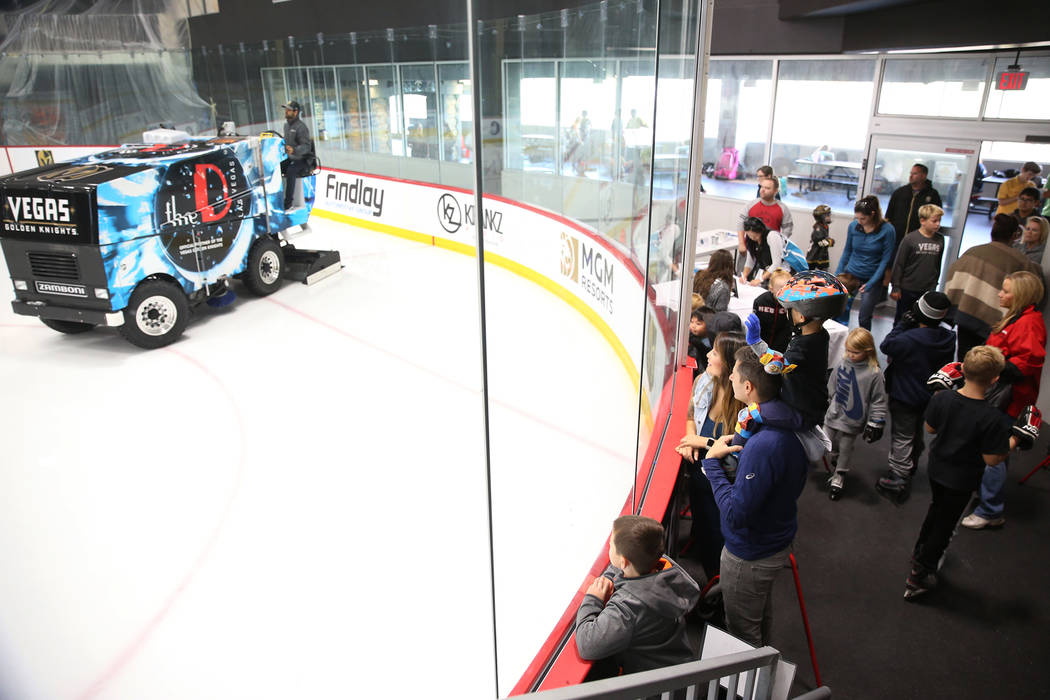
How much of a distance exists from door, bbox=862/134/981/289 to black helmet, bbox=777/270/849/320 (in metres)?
6.34

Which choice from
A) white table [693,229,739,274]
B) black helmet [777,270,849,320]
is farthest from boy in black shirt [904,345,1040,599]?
white table [693,229,739,274]

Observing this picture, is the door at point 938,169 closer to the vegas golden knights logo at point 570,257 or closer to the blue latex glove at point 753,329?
the vegas golden knights logo at point 570,257

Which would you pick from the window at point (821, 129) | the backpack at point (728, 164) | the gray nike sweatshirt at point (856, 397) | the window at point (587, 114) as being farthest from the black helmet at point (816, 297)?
the backpack at point (728, 164)

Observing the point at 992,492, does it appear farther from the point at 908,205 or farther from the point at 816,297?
the point at 908,205

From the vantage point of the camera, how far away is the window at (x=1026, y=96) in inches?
287

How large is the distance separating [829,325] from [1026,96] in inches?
199

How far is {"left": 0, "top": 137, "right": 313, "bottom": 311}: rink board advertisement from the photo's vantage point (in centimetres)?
626

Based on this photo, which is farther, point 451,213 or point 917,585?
point 451,213

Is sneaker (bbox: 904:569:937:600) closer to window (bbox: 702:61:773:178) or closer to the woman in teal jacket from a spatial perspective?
the woman in teal jacket

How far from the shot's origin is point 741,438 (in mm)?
2580

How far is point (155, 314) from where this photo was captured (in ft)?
22.8

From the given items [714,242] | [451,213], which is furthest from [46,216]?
[714,242]

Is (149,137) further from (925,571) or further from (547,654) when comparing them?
(925,571)

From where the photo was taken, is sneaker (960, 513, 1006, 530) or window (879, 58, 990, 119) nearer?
sneaker (960, 513, 1006, 530)
